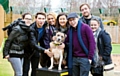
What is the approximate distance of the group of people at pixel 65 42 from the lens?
5.07 meters

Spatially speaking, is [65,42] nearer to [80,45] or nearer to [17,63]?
[80,45]

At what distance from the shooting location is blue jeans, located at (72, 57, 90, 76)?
16.7 ft

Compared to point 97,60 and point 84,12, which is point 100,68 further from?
point 84,12

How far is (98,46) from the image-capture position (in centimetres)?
545

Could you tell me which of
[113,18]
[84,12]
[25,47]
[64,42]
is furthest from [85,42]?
[113,18]

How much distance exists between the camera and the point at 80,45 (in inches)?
199

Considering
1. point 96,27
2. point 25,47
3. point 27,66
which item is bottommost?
point 27,66

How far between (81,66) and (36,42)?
1016 millimetres

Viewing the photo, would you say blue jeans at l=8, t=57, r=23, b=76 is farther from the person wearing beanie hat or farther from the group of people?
the person wearing beanie hat

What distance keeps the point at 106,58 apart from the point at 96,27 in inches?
23.4

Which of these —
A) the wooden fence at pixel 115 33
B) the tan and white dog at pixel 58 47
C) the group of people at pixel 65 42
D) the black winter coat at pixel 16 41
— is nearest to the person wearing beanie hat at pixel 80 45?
the group of people at pixel 65 42

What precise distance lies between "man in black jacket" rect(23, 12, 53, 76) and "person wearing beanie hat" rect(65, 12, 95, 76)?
1.48ft

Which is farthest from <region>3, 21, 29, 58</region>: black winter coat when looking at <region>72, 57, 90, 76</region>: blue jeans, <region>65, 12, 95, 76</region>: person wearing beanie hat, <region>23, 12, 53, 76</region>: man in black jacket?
<region>72, 57, 90, 76</region>: blue jeans

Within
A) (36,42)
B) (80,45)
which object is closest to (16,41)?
(36,42)
